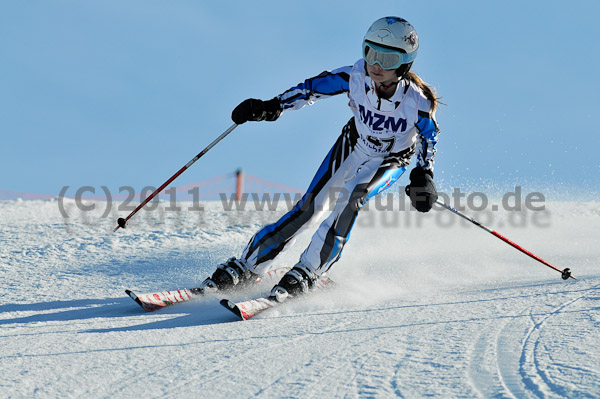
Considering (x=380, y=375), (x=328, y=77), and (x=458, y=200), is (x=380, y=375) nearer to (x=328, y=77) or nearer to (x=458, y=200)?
(x=328, y=77)

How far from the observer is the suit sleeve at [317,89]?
4215 mm

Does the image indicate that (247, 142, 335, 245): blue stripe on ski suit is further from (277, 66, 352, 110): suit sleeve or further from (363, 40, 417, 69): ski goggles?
(363, 40, 417, 69): ski goggles

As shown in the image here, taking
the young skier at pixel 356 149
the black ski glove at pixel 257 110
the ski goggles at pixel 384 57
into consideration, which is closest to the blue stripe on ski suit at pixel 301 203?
the young skier at pixel 356 149

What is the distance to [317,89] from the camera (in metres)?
4.32

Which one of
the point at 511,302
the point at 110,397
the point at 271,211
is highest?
the point at 271,211

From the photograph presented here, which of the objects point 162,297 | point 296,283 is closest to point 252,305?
point 296,283

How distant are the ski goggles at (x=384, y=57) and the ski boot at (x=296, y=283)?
4.58ft

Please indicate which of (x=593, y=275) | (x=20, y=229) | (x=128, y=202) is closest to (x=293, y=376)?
(x=593, y=275)

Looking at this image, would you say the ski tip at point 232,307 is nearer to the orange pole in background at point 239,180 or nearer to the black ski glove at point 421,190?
the black ski glove at point 421,190

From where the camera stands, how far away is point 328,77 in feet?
14.0

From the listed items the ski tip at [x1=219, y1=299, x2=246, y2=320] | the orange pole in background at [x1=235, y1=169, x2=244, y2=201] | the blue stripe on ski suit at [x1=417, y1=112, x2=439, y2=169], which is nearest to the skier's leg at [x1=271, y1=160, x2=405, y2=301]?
the blue stripe on ski suit at [x1=417, y1=112, x2=439, y2=169]

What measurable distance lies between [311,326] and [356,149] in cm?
160

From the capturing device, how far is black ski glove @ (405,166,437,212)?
3820 millimetres

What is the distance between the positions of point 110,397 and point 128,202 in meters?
7.01
